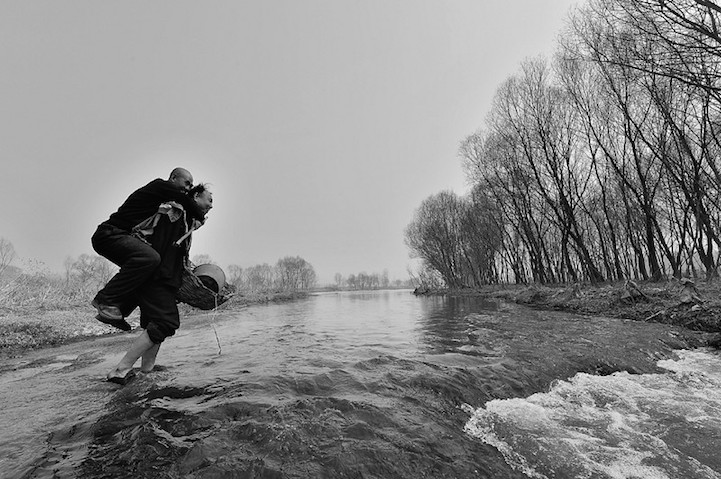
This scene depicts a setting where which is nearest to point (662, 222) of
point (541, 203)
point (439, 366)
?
point (541, 203)

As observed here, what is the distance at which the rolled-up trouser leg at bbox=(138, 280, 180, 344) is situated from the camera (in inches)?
137

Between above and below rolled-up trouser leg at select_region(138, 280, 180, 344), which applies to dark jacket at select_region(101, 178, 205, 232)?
above

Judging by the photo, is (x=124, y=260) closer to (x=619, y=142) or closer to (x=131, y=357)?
(x=131, y=357)

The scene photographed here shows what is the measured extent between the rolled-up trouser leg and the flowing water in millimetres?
539

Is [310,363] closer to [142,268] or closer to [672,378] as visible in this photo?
[142,268]

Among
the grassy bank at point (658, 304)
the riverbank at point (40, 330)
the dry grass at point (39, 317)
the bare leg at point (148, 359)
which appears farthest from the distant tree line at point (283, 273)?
the bare leg at point (148, 359)

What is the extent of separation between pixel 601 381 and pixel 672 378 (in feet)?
3.54

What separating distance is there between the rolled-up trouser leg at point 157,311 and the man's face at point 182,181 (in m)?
1.20

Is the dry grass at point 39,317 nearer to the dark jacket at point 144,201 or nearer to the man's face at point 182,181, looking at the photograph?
the dark jacket at point 144,201

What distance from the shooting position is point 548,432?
2.45 meters

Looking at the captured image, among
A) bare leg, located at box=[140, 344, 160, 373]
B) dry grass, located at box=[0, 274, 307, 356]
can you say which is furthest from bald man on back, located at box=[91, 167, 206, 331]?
dry grass, located at box=[0, 274, 307, 356]

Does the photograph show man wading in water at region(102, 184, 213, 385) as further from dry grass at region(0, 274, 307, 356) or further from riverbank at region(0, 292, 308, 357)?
dry grass at region(0, 274, 307, 356)

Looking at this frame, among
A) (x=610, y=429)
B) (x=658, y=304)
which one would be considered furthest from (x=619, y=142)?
(x=610, y=429)

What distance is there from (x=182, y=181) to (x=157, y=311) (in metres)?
1.59
